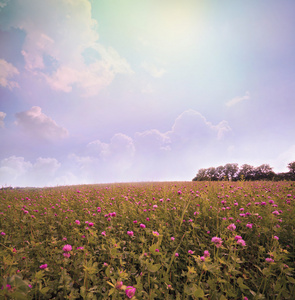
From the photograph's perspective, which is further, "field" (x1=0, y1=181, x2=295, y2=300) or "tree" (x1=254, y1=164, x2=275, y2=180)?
"tree" (x1=254, y1=164, x2=275, y2=180)

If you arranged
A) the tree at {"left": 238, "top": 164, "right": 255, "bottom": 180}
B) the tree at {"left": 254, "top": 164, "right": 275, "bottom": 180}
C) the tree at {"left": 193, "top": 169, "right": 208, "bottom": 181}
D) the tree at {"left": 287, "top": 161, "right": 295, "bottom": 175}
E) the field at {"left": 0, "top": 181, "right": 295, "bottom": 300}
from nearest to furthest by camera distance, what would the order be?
1. the field at {"left": 0, "top": 181, "right": 295, "bottom": 300}
2. the tree at {"left": 193, "top": 169, "right": 208, "bottom": 181}
3. the tree at {"left": 287, "top": 161, "right": 295, "bottom": 175}
4. the tree at {"left": 254, "top": 164, "right": 275, "bottom": 180}
5. the tree at {"left": 238, "top": 164, "right": 255, "bottom": 180}

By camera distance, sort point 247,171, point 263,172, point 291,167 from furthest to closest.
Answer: point 247,171
point 263,172
point 291,167

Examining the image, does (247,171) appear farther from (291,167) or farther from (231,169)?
(291,167)

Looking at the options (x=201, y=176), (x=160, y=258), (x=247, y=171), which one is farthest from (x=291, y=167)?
(x=160, y=258)

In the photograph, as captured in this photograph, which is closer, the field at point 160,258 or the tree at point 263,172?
the field at point 160,258

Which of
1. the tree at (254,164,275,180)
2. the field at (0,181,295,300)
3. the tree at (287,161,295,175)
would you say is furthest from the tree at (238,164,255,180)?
the field at (0,181,295,300)

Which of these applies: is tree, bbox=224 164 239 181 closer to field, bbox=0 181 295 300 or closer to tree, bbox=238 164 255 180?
tree, bbox=238 164 255 180

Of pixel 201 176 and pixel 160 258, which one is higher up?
pixel 201 176

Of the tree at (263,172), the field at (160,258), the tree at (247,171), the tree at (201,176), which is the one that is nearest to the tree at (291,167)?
the tree at (263,172)

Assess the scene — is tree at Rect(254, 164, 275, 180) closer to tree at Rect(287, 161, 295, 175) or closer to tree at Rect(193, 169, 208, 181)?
tree at Rect(287, 161, 295, 175)

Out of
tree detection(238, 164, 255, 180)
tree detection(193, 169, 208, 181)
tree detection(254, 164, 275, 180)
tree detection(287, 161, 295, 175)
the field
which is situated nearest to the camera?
the field

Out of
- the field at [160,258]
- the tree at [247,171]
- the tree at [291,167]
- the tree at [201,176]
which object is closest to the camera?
the field at [160,258]

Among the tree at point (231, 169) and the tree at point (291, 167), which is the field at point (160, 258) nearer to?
the tree at point (291, 167)

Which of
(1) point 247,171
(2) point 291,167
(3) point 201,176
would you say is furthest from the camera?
(1) point 247,171
